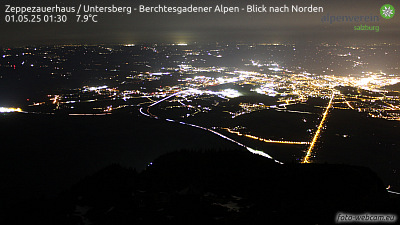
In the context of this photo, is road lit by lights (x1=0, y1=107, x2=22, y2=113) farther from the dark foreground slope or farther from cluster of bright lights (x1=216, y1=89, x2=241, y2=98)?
the dark foreground slope

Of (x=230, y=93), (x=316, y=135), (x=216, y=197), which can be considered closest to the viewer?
(x=216, y=197)

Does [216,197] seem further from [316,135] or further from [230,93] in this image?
[230,93]

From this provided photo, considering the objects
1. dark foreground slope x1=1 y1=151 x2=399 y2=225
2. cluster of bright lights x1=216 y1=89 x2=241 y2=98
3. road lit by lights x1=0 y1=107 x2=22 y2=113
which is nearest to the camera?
dark foreground slope x1=1 y1=151 x2=399 y2=225

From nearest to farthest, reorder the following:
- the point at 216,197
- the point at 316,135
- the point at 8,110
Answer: the point at 216,197
the point at 316,135
the point at 8,110

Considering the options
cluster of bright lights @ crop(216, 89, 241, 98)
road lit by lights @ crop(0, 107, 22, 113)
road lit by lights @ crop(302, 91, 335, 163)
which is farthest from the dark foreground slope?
cluster of bright lights @ crop(216, 89, 241, 98)

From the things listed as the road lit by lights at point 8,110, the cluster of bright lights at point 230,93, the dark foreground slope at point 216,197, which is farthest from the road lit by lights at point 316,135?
the road lit by lights at point 8,110

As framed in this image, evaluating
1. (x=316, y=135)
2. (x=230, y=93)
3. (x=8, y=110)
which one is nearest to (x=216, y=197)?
(x=316, y=135)

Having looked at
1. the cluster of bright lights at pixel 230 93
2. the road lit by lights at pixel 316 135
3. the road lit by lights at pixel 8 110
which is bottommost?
the road lit by lights at pixel 316 135

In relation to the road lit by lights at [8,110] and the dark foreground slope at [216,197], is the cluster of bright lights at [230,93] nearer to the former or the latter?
the road lit by lights at [8,110]

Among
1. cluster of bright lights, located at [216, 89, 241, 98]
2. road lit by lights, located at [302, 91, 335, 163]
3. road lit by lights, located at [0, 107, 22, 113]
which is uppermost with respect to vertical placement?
cluster of bright lights, located at [216, 89, 241, 98]
